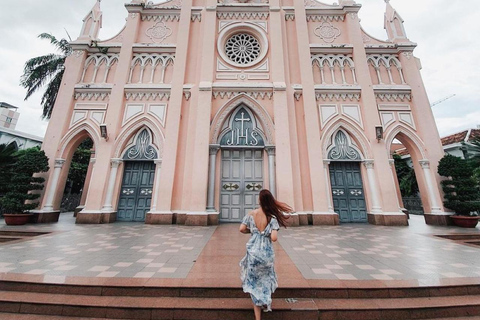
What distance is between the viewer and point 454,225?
8133 millimetres

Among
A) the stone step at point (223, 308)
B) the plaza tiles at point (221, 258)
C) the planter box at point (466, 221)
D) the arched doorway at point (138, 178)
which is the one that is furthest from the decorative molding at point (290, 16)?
the stone step at point (223, 308)

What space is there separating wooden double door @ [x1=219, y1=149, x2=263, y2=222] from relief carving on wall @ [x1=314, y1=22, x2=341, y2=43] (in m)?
7.26

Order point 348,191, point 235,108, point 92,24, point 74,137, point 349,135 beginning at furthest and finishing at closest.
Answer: point 92,24 < point 235,108 < point 349,135 < point 74,137 < point 348,191

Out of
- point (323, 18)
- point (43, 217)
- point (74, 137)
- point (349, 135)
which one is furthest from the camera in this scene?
point (323, 18)

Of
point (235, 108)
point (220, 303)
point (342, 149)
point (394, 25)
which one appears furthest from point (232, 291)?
point (394, 25)

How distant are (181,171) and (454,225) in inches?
461

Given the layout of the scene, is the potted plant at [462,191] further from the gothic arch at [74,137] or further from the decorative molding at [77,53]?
the decorative molding at [77,53]

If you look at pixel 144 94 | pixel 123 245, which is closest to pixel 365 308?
pixel 123 245

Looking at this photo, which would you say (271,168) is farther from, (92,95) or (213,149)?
(92,95)

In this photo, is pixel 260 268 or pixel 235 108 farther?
pixel 235 108

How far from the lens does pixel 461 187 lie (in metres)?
7.72

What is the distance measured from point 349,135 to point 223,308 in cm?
960

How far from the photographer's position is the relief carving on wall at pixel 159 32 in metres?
10.8

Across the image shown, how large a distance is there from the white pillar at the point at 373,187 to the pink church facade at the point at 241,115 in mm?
46
